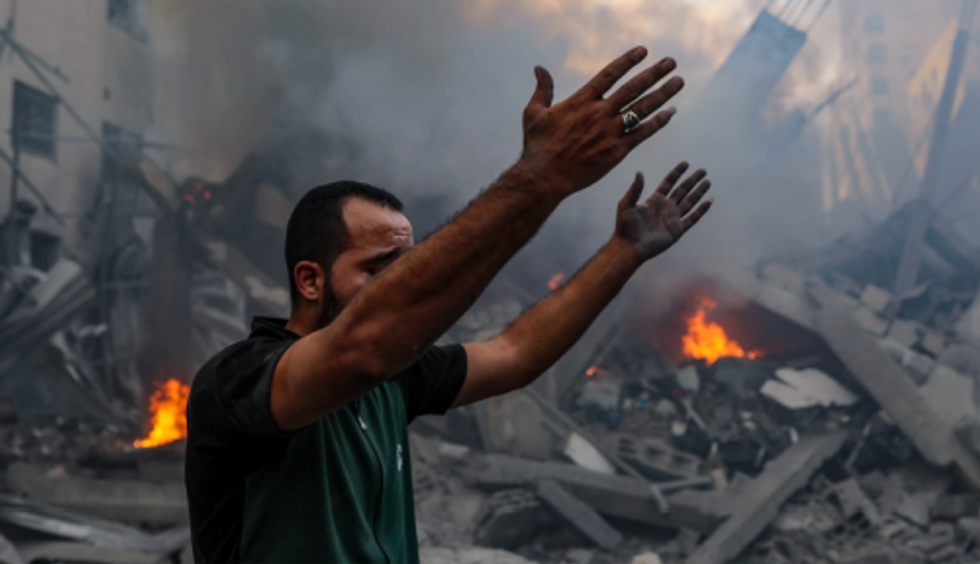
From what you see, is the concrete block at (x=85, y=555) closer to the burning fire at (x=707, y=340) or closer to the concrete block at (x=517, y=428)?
the concrete block at (x=517, y=428)

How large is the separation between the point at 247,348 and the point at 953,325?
9.72 metres

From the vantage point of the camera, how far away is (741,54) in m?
9.30

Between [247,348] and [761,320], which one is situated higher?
[761,320]

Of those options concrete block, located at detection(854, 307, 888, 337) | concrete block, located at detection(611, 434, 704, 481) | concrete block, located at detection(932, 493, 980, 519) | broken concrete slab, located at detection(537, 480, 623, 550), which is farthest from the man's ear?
concrete block, located at detection(854, 307, 888, 337)

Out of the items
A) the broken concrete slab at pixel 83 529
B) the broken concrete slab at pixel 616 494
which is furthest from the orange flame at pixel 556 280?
the broken concrete slab at pixel 83 529

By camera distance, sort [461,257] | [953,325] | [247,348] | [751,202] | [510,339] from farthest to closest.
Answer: [751,202] → [953,325] → [510,339] → [247,348] → [461,257]

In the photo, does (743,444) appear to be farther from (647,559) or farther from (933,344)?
(933,344)

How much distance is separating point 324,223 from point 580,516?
208 inches

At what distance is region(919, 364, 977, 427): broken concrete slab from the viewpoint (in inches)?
273

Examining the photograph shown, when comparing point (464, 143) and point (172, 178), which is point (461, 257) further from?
point (172, 178)

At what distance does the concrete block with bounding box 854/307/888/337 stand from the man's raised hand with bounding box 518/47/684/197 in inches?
317

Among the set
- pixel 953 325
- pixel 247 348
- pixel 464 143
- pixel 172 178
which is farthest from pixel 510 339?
pixel 953 325

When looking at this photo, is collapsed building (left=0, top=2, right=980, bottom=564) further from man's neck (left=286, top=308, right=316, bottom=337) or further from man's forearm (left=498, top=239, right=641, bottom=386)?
man's neck (left=286, top=308, right=316, bottom=337)

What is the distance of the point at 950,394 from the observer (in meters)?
7.08
